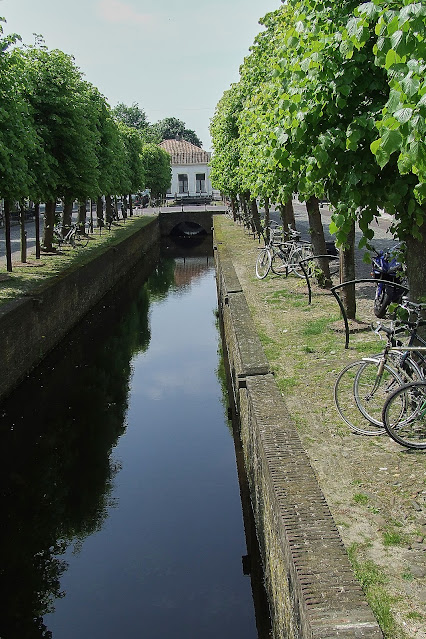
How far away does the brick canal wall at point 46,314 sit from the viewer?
41.3ft

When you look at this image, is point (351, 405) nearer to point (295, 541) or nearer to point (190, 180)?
point (295, 541)

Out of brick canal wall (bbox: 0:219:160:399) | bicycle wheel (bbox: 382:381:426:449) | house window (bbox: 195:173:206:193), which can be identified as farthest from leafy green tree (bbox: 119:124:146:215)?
house window (bbox: 195:173:206:193)

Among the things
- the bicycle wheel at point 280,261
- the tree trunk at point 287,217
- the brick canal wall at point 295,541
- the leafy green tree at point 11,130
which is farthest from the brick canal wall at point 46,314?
the brick canal wall at point 295,541

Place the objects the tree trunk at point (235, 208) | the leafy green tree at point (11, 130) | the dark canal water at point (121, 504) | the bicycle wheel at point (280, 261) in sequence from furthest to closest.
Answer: the tree trunk at point (235, 208) < the bicycle wheel at point (280, 261) < the leafy green tree at point (11, 130) < the dark canal water at point (121, 504)

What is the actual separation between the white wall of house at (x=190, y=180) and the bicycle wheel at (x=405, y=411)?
84.5 metres

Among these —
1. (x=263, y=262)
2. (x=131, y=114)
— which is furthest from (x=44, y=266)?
(x=131, y=114)

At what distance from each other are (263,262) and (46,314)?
18.0 feet

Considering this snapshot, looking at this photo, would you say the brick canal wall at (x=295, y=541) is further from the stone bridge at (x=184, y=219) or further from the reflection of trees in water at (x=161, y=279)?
the stone bridge at (x=184, y=219)

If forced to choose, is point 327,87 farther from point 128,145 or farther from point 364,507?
point 128,145

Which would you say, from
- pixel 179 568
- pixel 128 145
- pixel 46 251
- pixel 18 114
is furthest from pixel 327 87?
pixel 128 145

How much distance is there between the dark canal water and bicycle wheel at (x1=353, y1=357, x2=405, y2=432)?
2261 mm

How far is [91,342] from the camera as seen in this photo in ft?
57.8

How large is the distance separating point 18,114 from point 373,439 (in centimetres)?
1024

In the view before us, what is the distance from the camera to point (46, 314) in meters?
15.4
